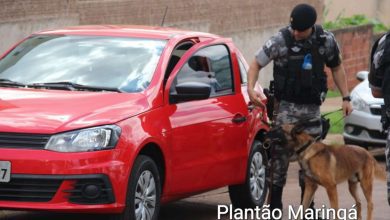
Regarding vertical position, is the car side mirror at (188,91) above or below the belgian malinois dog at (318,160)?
above

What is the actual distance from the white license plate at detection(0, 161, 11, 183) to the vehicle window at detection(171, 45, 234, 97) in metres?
1.83

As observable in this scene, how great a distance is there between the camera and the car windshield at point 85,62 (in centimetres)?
890

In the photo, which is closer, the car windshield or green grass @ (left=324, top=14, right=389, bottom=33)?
the car windshield

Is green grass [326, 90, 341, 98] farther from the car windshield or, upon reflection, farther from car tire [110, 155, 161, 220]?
car tire [110, 155, 161, 220]

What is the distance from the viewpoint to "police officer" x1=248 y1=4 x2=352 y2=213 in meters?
8.93

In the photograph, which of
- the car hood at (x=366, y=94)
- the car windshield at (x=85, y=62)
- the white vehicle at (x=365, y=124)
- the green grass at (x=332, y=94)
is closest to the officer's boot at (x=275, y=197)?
the car windshield at (x=85, y=62)

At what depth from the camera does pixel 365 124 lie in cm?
1450

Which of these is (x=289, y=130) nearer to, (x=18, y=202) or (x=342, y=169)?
(x=342, y=169)

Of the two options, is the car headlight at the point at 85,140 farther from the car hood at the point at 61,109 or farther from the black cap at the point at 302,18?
the black cap at the point at 302,18

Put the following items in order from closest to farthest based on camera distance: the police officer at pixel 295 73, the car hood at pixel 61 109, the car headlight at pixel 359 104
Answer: the car hood at pixel 61 109 → the police officer at pixel 295 73 → the car headlight at pixel 359 104

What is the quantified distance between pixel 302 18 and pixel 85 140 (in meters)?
2.12

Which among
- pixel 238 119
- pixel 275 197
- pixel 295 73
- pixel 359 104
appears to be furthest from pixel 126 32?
pixel 359 104

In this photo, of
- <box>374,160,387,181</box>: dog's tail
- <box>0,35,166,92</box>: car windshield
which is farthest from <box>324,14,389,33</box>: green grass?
<box>0,35,166,92</box>: car windshield

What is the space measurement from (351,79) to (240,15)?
4684mm
